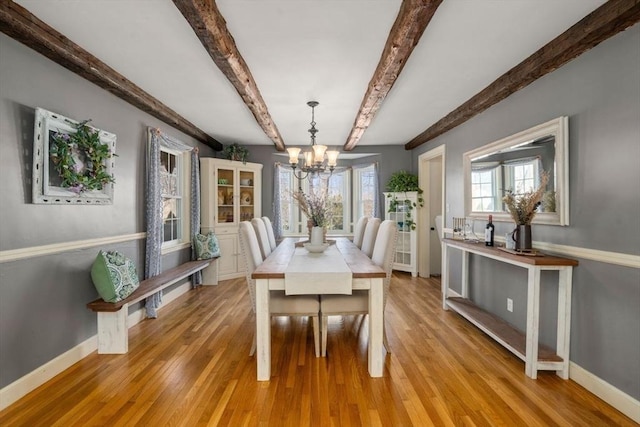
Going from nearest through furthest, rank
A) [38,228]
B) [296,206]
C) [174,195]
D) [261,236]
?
[38,228], [261,236], [174,195], [296,206]

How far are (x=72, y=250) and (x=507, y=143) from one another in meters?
3.99

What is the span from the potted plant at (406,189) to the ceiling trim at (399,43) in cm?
230

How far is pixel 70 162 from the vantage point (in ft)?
7.73

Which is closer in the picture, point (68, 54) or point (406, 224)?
point (68, 54)

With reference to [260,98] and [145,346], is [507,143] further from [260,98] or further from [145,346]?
[145,346]

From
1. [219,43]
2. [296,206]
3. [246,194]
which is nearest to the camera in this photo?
[219,43]

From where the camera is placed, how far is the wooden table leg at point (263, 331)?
2.22 meters

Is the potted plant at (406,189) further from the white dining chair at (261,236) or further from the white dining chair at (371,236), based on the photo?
the white dining chair at (261,236)

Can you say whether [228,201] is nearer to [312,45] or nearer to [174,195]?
[174,195]

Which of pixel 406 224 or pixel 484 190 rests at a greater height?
pixel 484 190

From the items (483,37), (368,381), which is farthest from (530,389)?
(483,37)

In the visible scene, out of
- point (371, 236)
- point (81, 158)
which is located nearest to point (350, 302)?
point (371, 236)

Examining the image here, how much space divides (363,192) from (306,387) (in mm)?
4669

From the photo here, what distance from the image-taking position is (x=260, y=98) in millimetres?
3312
